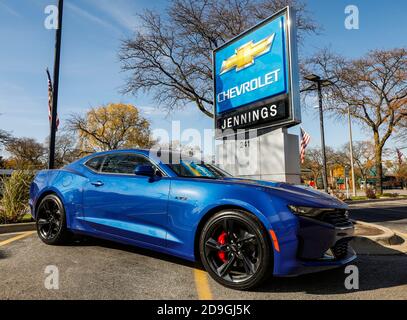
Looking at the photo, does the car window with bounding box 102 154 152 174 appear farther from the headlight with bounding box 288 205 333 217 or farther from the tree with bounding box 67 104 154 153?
the tree with bounding box 67 104 154 153

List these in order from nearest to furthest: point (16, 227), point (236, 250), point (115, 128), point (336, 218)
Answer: point (236, 250) → point (336, 218) → point (16, 227) → point (115, 128)

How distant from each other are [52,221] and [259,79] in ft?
19.9

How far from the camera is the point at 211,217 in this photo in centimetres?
341

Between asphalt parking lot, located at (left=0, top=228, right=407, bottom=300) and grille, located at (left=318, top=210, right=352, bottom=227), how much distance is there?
2.02 feet

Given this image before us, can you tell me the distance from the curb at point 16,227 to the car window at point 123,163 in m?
3.51

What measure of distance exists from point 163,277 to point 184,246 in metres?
0.40

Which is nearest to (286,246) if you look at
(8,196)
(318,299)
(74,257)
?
(318,299)

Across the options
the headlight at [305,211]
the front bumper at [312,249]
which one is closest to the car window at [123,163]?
the headlight at [305,211]

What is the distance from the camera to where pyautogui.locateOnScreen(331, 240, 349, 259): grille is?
3.26 meters

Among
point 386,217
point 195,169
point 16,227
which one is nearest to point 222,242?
point 195,169

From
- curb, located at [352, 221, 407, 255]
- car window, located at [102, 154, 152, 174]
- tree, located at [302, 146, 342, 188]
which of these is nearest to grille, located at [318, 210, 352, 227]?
curb, located at [352, 221, 407, 255]

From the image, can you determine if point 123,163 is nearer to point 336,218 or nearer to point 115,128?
point 336,218

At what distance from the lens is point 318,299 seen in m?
2.94

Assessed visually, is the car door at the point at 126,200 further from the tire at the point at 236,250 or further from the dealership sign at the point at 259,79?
the dealership sign at the point at 259,79
